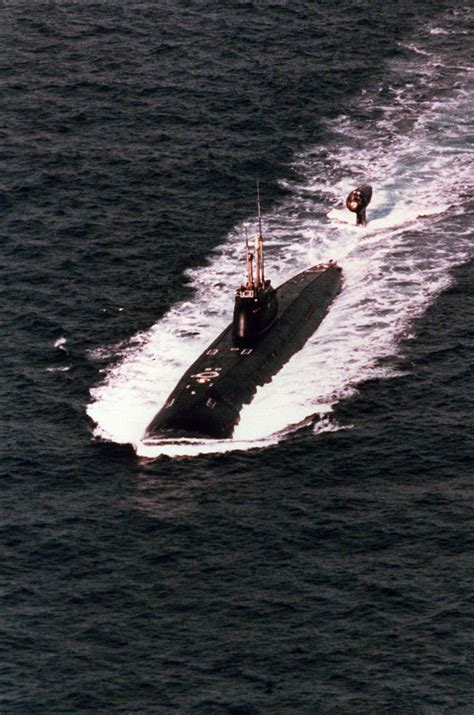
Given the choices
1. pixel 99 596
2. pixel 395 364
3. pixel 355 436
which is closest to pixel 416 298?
pixel 395 364

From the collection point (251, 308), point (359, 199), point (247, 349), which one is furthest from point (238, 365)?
point (359, 199)

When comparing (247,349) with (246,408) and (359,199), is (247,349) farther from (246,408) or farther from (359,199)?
(359,199)

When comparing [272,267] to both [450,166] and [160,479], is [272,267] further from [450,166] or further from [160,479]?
[160,479]

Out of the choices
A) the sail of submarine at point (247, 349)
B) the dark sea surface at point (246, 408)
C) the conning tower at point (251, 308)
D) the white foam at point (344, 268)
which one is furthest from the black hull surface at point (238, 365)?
the dark sea surface at point (246, 408)

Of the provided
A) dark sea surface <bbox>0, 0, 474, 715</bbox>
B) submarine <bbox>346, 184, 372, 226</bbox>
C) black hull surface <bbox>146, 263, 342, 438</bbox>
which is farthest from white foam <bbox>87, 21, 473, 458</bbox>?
submarine <bbox>346, 184, 372, 226</bbox>

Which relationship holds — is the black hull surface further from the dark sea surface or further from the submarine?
the submarine

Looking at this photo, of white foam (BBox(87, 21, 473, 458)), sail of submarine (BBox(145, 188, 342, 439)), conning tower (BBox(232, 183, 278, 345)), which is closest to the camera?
sail of submarine (BBox(145, 188, 342, 439))

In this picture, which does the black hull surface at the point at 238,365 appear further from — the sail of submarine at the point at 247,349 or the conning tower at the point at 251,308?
the conning tower at the point at 251,308
